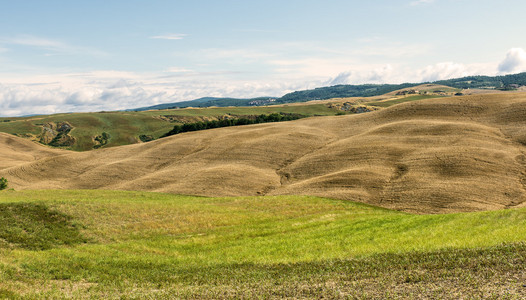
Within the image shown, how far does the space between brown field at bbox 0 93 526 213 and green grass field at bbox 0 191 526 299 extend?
1101 cm

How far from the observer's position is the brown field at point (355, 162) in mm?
50688

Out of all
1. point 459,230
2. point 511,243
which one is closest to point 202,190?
point 459,230

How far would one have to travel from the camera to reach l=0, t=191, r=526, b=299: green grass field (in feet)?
61.2

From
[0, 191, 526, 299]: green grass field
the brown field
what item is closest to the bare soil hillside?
the brown field

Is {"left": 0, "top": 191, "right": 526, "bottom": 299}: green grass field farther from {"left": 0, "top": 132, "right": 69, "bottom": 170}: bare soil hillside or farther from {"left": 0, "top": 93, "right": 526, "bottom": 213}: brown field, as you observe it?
{"left": 0, "top": 132, "right": 69, "bottom": 170}: bare soil hillside

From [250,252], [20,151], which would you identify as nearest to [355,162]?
Answer: [250,252]

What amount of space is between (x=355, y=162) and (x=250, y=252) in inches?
1629

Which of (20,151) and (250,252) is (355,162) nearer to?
(250,252)

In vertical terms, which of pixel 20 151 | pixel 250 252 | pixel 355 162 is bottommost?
pixel 250 252

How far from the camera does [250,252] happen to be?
28.5m

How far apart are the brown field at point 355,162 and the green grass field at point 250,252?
36.1 feet

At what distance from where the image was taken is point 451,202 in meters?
45.5

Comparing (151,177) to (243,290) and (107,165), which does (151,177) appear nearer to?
(107,165)

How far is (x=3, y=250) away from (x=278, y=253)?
19306 millimetres
